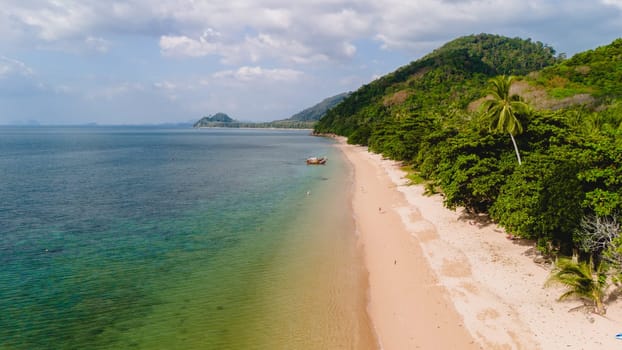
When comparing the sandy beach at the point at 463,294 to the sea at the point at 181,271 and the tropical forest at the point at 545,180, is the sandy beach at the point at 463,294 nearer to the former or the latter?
the tropical forest at the point at 545,180

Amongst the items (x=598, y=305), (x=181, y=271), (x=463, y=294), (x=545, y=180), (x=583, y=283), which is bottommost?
(x=181, y=271)

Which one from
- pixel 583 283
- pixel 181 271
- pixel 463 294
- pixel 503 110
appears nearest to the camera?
pixel 583 283

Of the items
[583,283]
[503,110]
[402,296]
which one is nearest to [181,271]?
[402,296]

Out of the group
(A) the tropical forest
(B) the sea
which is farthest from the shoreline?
(A) the tropical forest

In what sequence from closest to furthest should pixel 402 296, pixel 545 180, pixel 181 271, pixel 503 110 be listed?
1. pixel 402 296
2. pixel 545 180
3. pixel 181 271
4. pixel 503 110

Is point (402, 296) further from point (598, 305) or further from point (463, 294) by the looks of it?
point (598, 305)

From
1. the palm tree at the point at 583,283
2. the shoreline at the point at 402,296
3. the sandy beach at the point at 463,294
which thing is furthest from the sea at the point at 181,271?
the palm tree at the point at 583,283

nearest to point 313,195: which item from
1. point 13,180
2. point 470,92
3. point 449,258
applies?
point 449,258
